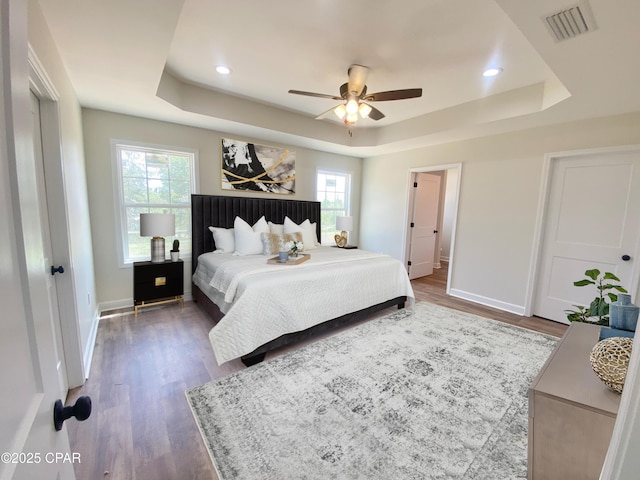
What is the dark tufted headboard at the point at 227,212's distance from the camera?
3.87 meters

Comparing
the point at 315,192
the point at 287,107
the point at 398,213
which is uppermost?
the point at 287,107

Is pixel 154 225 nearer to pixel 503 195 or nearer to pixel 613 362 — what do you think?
pixel 613 362

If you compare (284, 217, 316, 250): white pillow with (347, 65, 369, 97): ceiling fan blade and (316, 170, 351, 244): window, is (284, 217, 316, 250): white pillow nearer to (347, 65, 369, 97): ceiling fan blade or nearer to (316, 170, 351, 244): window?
(316, 170, 351, 244): window

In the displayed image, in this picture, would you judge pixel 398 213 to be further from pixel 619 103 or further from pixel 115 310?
pixel 115 310

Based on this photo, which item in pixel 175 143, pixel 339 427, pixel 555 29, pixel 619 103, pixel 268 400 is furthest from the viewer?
pixel 175 143

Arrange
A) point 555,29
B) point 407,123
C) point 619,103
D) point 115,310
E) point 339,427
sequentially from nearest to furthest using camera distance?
point 555,29, point 339,427, point 619,103, point 115,310, point 407,123

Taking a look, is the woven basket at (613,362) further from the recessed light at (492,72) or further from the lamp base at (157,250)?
the lamp base at (157,250)

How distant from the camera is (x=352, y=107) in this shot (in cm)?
272

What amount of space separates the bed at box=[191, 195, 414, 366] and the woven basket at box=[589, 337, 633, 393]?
6.58 ft

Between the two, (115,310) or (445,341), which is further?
(115,310)

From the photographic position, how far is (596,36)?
5.58ft

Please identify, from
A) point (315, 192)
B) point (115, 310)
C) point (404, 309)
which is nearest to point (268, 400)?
point (404, 309)

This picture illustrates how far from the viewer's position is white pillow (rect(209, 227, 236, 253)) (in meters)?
3.83

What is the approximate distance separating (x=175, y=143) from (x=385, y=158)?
12.1 feet
